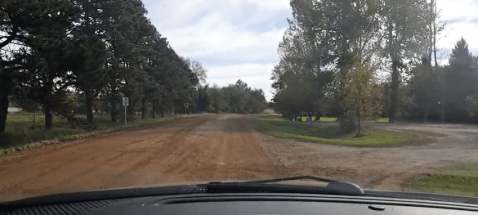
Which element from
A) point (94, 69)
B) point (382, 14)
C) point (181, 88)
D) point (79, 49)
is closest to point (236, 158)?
point (79, 49)

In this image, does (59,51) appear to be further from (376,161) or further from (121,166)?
(376,161)

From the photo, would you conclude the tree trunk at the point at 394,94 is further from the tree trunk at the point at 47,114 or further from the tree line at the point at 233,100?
the tree line at the point at 233,100

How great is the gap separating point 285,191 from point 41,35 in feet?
65.6

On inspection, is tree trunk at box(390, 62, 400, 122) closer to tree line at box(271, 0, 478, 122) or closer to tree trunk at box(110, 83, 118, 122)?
tree line at box(271, 0, 478, 122)

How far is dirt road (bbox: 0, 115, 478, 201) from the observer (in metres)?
9.52

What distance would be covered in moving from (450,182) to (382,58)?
30839 millimetres

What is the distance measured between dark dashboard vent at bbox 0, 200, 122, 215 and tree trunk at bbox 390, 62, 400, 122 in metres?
43.4

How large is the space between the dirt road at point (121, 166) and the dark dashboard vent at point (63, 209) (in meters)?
4.32

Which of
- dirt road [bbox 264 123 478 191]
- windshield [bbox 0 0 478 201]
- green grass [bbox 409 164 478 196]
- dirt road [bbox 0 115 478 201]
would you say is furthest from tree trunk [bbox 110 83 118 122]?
green grass [bbox 409 164 478 196]

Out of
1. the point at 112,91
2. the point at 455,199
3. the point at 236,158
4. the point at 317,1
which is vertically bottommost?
the point at 236,158

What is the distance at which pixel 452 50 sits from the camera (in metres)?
47.2

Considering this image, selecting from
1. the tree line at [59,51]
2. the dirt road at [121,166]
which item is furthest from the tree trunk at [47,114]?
the dirt road at [121,166]

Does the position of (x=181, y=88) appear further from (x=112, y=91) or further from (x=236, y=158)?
(x=236, y=158)

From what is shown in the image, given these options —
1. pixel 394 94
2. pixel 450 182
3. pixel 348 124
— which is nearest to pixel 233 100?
pixel 394 94
